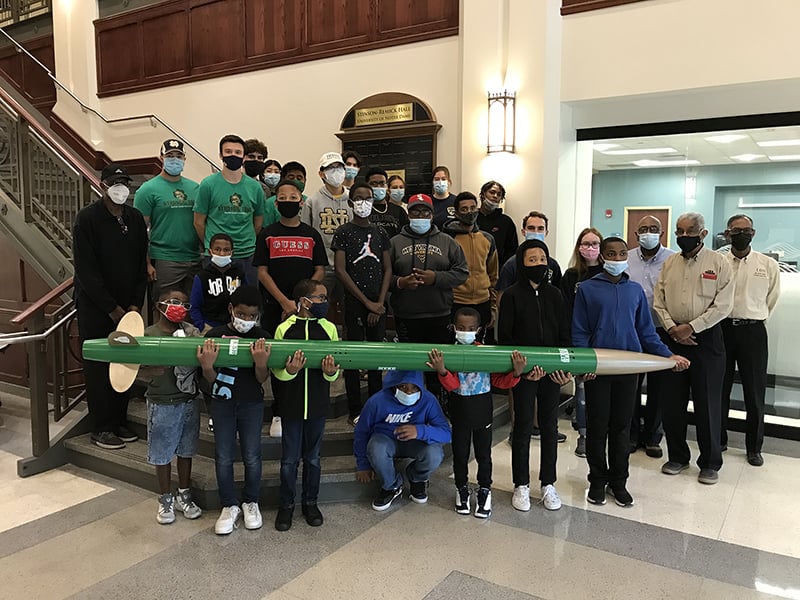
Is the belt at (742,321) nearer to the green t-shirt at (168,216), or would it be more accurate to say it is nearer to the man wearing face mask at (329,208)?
the man wearing face mask at (329,208)

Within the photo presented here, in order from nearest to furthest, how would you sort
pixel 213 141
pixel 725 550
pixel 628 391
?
→ pixel 725 550, pixel 628 391, pixel 213 141

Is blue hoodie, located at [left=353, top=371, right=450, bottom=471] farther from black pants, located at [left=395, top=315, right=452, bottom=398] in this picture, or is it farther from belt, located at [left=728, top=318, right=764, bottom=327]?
belt, located at [left=728, top=318, right=764, bottom=327]

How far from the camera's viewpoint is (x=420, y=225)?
4.15m

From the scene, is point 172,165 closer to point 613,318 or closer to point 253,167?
point 253,167

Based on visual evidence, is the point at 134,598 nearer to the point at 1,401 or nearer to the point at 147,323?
the point at 147,323

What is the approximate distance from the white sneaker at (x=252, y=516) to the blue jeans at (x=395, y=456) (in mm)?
709

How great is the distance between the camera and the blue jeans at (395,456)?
11.8ft

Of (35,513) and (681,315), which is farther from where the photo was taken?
(681,315)

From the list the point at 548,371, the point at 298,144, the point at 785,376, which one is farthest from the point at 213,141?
the point at 785,376

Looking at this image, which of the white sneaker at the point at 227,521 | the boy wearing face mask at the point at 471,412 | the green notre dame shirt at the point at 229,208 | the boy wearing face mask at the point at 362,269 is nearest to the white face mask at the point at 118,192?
the green notre dame shirt at the point at 229,208

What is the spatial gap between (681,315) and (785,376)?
2.00m

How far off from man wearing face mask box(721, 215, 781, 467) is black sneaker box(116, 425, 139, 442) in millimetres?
4404

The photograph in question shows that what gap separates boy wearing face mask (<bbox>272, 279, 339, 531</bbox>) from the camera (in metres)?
3.38

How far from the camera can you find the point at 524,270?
3.66 metres
